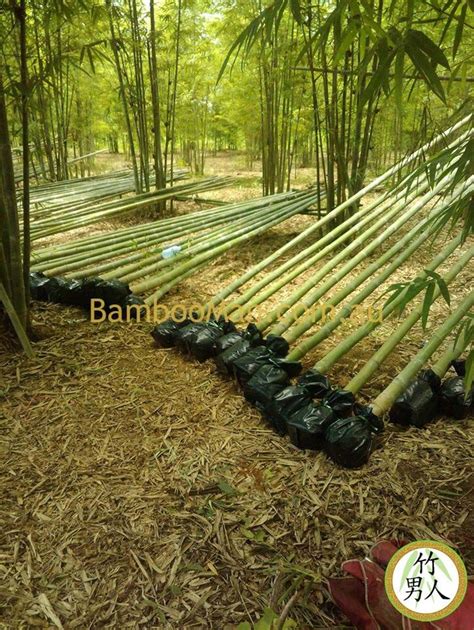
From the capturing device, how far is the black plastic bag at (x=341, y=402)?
1.55m

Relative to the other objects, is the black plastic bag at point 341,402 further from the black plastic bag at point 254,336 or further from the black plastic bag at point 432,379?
the black plastic bag at point 254,336

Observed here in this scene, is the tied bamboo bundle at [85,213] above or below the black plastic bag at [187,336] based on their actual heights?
above

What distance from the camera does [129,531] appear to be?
1239 mm

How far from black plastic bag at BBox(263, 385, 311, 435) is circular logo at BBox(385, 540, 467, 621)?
0.68m

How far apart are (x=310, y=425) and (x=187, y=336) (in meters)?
0.87

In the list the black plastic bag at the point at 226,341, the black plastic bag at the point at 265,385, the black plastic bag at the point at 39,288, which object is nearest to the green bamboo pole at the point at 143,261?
the black plastic bag at the point at 39,288

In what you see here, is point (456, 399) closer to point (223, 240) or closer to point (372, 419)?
point (372, 419)

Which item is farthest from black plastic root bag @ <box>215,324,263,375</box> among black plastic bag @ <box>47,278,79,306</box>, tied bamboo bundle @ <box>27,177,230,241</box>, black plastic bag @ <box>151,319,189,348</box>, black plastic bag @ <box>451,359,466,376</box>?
tied bamboo bundle @ <box>27,177,230,241</box>

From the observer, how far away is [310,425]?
4.87 ft

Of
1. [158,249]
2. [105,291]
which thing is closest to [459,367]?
[105,291]

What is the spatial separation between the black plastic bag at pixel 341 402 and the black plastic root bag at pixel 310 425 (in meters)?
0.04

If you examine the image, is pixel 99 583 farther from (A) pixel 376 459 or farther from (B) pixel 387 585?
(A) pixel 376 459

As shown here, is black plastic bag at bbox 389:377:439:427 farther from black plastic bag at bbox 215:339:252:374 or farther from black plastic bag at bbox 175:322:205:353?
black plastic bag at bbox 175:322:205:353

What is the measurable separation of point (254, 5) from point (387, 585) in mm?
5176
